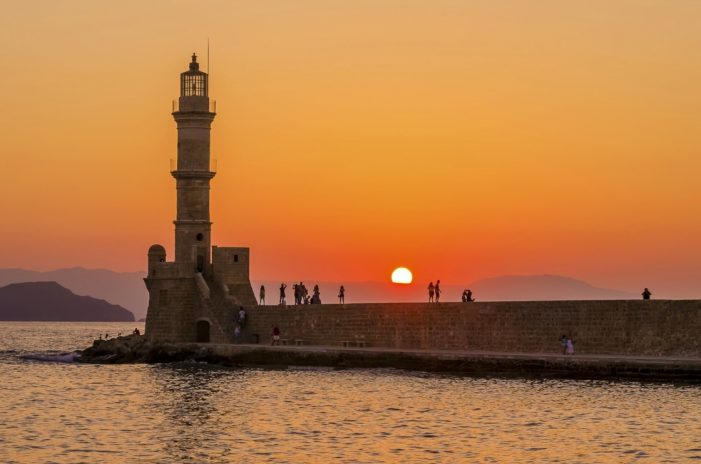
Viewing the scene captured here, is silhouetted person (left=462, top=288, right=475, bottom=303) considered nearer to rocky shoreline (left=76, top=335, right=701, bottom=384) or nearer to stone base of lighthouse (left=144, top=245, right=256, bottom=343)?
rocky shoreline (left=76, top=335, right=701, bottom=384)

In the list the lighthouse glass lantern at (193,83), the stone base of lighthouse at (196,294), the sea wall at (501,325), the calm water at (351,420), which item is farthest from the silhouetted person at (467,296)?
the lighthouse glass lantern at (193,83)

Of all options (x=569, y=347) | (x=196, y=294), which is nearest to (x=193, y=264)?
(x=196, y=294)

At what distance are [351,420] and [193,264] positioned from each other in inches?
931

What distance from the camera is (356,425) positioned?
93.8 ft

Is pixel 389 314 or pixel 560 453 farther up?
pixel 389 314

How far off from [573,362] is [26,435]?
16.0 meters

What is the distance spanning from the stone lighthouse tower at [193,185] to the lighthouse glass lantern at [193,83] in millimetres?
886

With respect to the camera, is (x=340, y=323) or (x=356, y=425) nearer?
(x=356, y=425)

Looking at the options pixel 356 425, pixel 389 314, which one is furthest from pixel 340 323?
pixel 356 425

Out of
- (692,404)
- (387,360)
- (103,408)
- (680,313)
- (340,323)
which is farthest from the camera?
(340,323)

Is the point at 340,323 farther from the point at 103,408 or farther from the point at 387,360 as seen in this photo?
the point at 103,408

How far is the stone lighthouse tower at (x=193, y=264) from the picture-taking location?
5116 centimetres

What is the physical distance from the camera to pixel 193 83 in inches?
2120

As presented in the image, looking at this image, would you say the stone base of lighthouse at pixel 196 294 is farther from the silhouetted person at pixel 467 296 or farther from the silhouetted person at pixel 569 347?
the silhouetted person at pixel 569 347
